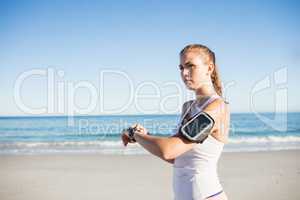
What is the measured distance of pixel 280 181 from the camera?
604 centimetres

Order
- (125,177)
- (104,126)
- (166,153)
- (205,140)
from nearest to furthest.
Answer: (166,153)
(205,140)
(125,177)
(104,126)

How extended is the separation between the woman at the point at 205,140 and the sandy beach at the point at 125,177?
3.85m

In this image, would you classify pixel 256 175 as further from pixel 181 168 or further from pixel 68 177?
pixel 181 168

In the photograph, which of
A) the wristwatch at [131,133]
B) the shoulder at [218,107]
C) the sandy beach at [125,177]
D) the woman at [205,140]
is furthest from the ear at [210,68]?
the sandy beach at [125,177]

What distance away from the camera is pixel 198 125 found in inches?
45.1

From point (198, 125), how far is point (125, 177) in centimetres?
544

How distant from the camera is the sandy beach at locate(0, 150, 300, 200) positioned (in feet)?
17.4

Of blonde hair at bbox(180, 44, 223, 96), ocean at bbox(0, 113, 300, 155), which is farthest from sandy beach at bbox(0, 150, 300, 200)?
ocean at bbox(0, 113, 300, 155)

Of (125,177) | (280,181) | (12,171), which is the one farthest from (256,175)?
(12,171)

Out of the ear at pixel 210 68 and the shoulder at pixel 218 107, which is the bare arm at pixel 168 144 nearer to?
the shoulder at pixel 218 107

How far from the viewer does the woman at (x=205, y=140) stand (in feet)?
4.03

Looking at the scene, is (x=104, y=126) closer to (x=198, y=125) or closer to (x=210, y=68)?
(x=210, y=68)

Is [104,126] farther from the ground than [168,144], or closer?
closer

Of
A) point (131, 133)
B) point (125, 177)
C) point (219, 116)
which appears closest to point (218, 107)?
point (219, 116)
